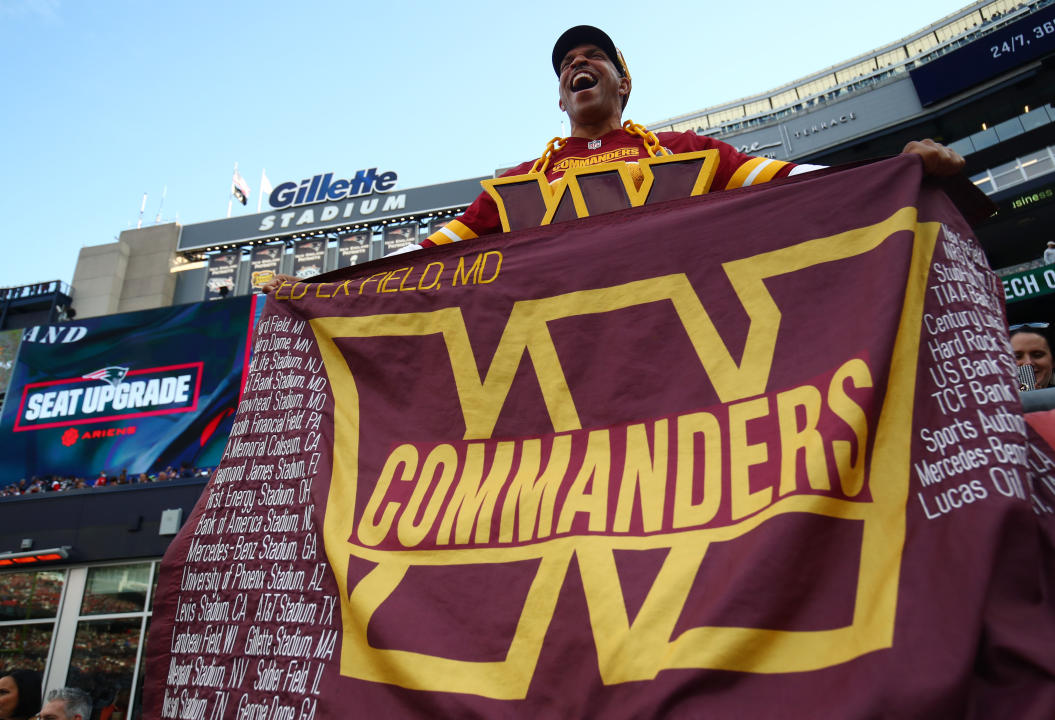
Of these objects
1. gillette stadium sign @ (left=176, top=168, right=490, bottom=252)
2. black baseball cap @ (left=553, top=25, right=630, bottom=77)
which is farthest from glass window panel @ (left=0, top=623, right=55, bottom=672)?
gillette stadium sign @ (left=176, top=168, right=490, bottom=252)

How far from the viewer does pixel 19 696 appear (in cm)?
367

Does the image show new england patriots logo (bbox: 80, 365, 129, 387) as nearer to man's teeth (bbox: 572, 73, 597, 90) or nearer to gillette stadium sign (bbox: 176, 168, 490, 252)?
gillette stadium sign (bbox: 176, 168, 490, 252)

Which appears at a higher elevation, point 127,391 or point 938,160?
point 127,391

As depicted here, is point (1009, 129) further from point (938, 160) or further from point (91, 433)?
point (91, 433)

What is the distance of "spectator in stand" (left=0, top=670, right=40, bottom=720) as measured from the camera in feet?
11.8

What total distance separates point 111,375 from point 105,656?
6.40 meters

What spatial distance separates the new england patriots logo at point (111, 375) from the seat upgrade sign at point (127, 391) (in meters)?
0.02

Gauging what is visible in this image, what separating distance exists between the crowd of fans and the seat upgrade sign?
0.50 feet

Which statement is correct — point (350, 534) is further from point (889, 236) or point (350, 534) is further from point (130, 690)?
point (130, 690)

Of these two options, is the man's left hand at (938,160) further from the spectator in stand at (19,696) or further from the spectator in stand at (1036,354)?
the spectator in stand at (19,696)

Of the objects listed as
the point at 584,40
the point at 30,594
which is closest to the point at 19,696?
the point at 584,40

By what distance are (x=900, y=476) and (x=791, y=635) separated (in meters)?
0.40

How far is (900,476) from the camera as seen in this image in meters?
1.30

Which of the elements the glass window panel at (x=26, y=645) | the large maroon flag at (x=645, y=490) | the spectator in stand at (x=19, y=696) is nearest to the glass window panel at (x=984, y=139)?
the large maroon flag at (x=645, y=490)
